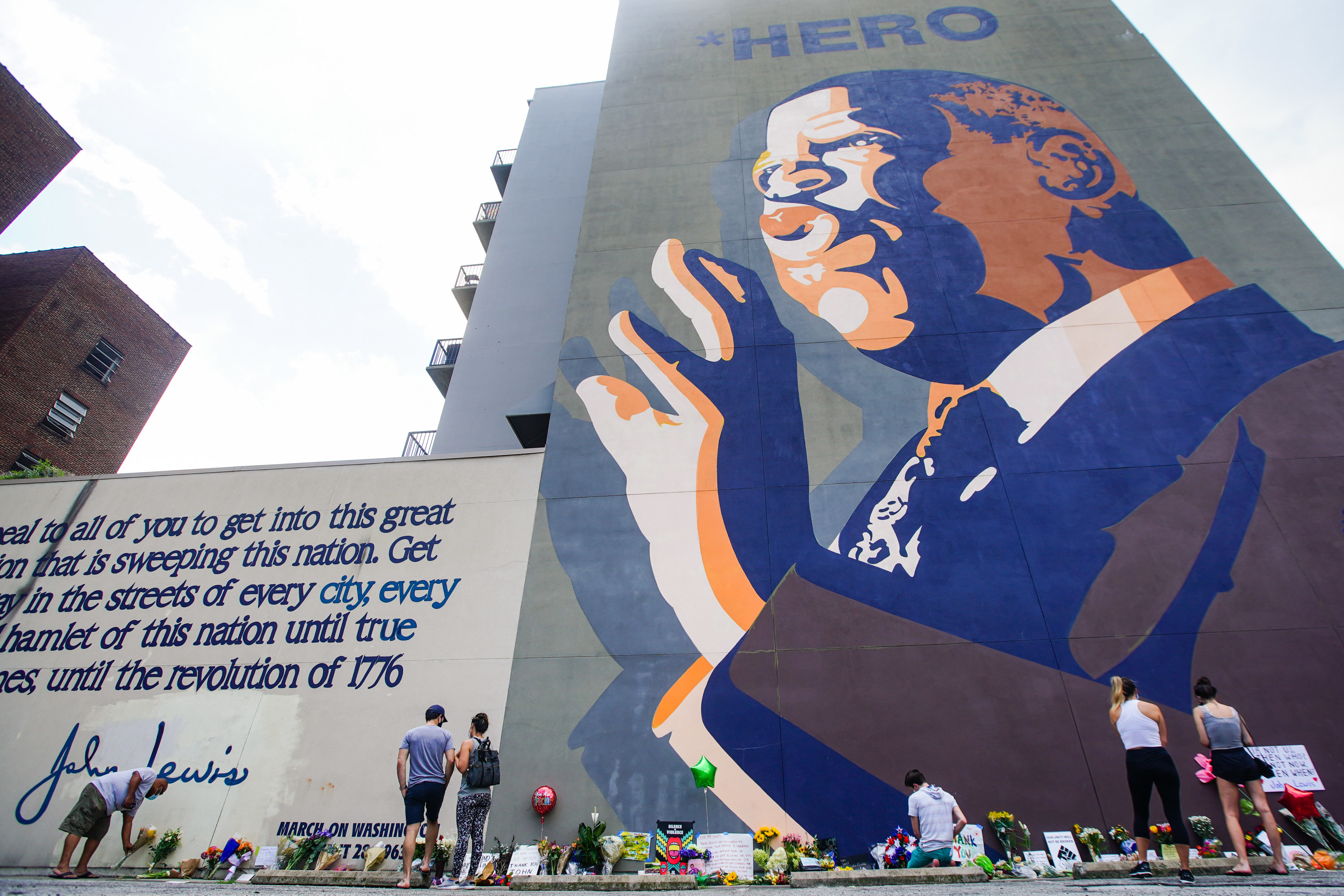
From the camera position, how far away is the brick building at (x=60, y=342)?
1753cm

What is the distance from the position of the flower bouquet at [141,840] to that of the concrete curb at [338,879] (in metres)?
2.90

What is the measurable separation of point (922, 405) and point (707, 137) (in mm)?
7803

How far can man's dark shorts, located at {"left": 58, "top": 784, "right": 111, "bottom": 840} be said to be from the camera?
6953 mm

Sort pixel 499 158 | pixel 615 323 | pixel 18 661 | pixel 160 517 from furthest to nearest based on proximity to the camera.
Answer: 1. pixel 499 158
2. pixel 615 323
3. pixel 160 517
4. pixel 18 661

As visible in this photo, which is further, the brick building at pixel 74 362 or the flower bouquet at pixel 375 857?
the brick building at pixel 74 362

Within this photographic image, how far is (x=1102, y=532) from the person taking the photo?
880cm

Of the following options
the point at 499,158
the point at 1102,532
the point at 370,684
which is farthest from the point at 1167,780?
the point at 499,158

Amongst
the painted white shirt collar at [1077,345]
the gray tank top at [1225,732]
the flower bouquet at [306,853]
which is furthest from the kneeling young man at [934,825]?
the flower bouquet at [306,853]

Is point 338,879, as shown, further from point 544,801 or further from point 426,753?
point 544,801

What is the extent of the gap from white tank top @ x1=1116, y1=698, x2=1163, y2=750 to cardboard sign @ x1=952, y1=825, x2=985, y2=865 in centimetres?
183

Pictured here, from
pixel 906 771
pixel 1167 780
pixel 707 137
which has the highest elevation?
pixel 707 137

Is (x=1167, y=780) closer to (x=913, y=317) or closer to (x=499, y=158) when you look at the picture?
(x=913, y=317)

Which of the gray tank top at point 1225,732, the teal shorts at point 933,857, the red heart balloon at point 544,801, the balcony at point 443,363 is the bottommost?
the teal shorts at point 933,857

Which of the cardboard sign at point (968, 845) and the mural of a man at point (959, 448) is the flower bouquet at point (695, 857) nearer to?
the mural of a man at point (959, 448)
